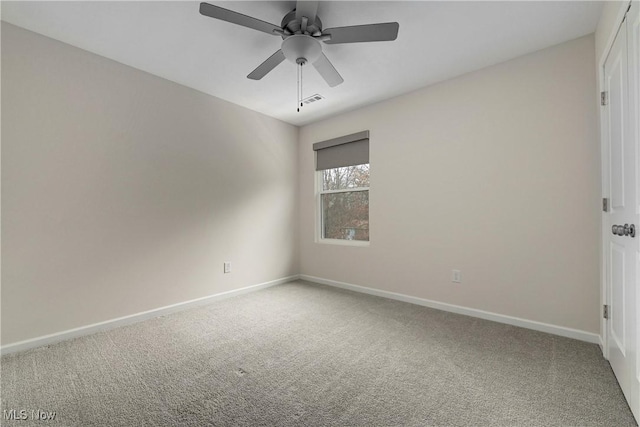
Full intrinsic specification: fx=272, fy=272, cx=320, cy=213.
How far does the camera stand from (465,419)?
1.38 m

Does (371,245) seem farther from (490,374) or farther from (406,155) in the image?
(490,374)

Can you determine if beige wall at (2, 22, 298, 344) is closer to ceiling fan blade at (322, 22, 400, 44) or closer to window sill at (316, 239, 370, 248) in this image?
window sill at (316, 239, 370, 248)

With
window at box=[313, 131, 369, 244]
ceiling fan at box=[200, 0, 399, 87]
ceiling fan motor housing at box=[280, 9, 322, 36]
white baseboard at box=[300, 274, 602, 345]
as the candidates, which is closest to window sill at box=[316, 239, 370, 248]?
window at box=[313, 131, 369, 244]

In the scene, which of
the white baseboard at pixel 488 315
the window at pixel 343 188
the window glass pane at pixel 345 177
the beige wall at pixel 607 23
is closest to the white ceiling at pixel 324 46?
the beige wall at pixel 607 23

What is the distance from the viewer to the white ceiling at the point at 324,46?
1.93 metres

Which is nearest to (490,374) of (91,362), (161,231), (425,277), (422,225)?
(425,277)

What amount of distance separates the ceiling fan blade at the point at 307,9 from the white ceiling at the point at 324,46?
8.1 inches

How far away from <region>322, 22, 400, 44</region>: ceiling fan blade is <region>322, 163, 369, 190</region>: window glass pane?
6.48 ft

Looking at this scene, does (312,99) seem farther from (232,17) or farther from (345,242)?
(345,242)

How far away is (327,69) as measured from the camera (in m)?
2.21

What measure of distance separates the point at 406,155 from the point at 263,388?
276 centimetres

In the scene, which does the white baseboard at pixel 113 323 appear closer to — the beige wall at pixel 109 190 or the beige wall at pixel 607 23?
the beige wall at pixel 109 190

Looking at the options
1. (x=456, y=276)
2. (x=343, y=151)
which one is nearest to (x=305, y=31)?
(x=343, y=151)

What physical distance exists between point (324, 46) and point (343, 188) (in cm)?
201
